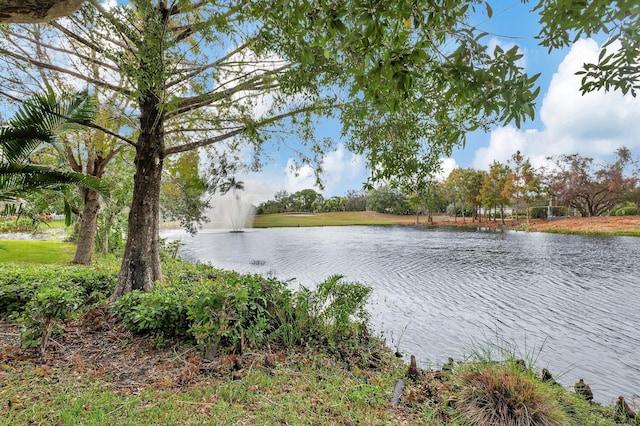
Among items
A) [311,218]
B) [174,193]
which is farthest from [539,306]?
[311,218]

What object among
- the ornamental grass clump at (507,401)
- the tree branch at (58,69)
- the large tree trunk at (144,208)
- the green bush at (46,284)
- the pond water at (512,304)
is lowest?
the pond water at (512,304)

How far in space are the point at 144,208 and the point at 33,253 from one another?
9378 millimetres

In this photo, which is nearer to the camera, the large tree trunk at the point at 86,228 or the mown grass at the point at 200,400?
the mown grass at the point at 200,400

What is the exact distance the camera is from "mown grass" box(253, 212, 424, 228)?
133 feet

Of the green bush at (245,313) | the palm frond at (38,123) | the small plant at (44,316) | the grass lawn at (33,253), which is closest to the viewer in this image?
the small plant at (44,316)

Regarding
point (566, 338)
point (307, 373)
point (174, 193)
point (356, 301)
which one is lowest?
point (566, 338)

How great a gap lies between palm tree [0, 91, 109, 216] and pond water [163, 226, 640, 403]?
5.53 m

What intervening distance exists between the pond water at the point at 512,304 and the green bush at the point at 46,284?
4747 mm

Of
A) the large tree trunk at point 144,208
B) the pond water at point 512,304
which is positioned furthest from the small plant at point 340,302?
the large tree trunk at point 144,208

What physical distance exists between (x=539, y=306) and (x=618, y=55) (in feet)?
23.2

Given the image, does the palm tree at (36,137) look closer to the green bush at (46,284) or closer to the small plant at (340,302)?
the green bush at (46,284)

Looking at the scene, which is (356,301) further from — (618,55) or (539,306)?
(539,306)

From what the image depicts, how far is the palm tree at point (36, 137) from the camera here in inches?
161

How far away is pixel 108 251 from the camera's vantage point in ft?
42.9
